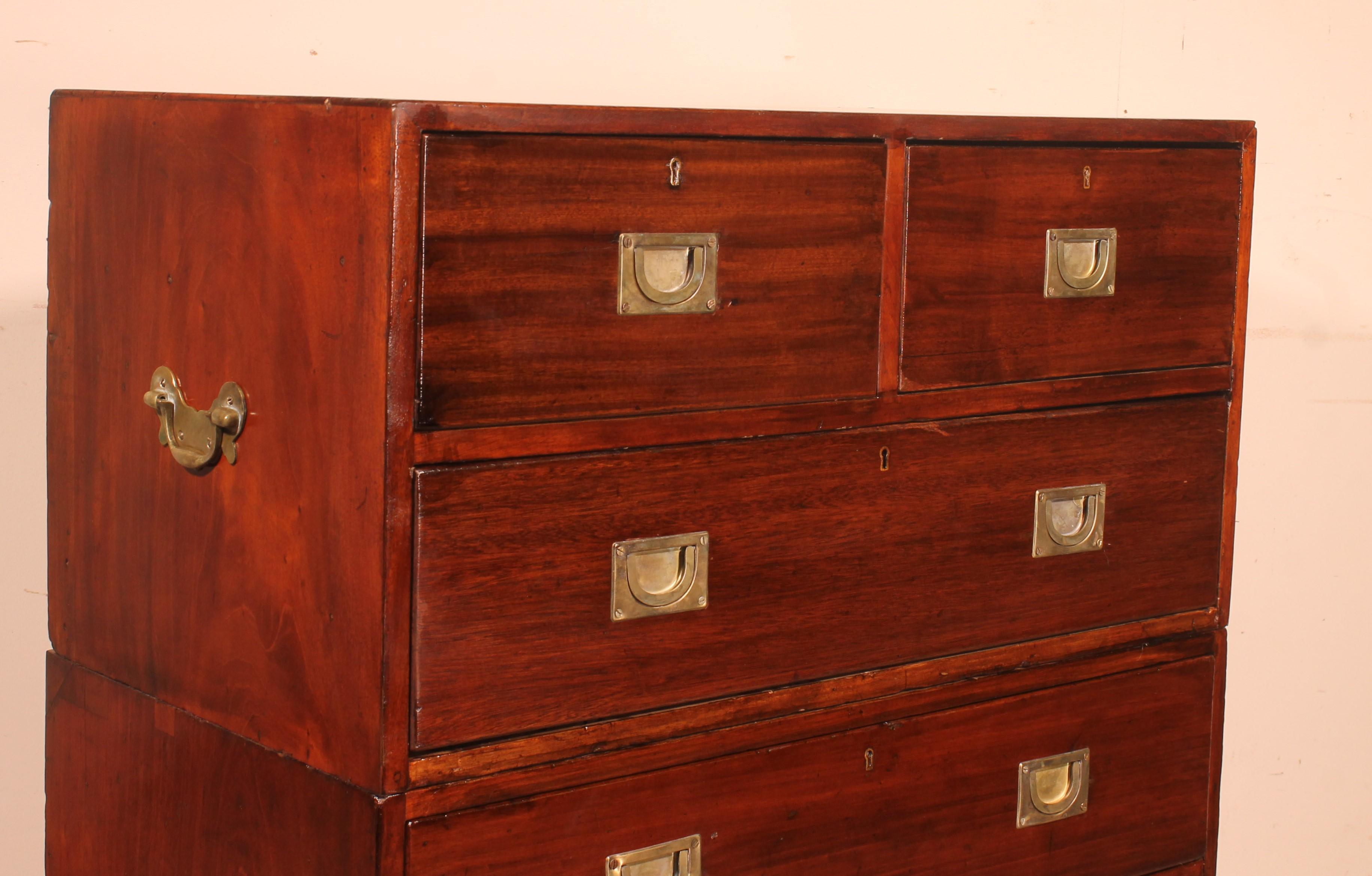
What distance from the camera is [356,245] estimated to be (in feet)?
4.68

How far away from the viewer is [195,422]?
161 centimetres

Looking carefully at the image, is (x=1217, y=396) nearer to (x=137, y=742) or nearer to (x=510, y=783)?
(x=510, y=783)

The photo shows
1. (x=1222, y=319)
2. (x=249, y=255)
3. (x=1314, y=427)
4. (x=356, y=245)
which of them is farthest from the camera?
(x=1314, y=427)

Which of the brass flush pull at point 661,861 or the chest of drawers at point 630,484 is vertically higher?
the chest of drawers at point 630,484

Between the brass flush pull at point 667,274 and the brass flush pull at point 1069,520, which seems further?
the brass flush pull at point 1069,520

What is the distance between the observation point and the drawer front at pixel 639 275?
1.45 m

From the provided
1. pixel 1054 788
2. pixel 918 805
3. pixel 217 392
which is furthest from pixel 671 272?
pixel 1054 788

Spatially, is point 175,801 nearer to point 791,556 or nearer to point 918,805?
point 791,556

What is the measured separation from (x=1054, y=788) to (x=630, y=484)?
2.27ft

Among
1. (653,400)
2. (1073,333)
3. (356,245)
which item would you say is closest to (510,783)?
(653,400)

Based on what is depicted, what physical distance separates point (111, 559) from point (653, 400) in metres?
0.59

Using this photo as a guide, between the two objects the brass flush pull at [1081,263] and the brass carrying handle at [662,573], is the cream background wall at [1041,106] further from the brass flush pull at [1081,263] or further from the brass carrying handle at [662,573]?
the brass carrying handle at [662,573]

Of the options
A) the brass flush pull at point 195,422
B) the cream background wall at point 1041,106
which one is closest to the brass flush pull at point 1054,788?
the brass flush pull at point 195,422

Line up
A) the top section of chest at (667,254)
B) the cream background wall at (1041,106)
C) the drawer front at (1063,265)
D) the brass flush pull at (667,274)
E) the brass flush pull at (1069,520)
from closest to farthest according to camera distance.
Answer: the top section of chest at (667,254), the brass flush pull at (667,274), the drawer front at (1063,265), the brass flush pull at (1069,520), the cream background wall at (1041,106)
